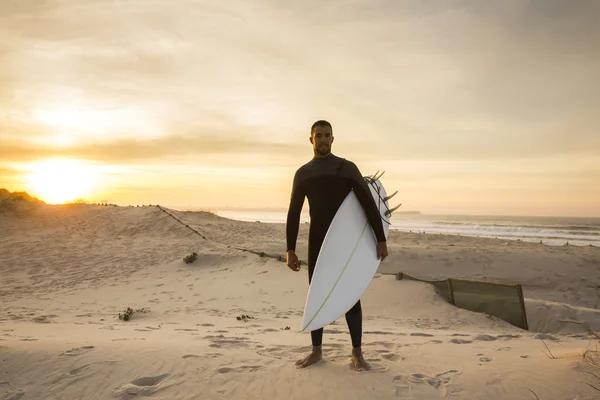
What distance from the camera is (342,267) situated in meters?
3.65

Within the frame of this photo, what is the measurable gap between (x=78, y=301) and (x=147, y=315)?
2.47 meters

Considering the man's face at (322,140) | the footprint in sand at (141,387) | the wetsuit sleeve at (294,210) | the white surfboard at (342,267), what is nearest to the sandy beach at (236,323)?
the footprint in sand at (141,387)

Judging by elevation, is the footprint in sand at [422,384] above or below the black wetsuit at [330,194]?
below

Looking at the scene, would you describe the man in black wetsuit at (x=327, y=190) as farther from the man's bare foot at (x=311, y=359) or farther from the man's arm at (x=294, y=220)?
the man's arm at (x=294, y=220)

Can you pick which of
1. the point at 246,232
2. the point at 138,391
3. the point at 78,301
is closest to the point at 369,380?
the point at 138,391

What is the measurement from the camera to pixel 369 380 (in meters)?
3.20

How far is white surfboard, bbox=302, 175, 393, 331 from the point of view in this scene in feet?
11.5

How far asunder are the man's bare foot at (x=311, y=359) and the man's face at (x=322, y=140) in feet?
6.22

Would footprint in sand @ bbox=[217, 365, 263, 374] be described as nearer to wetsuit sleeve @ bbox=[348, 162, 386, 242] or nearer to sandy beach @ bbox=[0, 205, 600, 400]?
sandy beach @ bbox=[0, 205, 600, 400]

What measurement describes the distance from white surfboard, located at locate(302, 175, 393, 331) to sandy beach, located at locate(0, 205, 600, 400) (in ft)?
1.78

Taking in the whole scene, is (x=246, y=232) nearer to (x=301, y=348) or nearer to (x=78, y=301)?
(x=78, y=301)

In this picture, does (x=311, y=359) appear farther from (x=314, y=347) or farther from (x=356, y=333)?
(x=356, y=333)

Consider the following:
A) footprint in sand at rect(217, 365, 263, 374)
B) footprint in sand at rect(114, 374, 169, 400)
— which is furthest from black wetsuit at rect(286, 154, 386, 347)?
footprint in sand at rect(114, 374, 169, 400)

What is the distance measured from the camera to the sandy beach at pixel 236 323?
314cm
